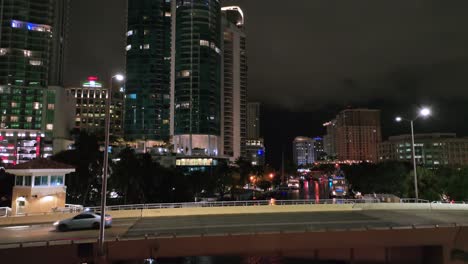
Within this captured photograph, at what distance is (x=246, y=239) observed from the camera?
24703 mm

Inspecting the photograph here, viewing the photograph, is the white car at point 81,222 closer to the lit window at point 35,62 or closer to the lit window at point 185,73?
the lit window at point 35,62

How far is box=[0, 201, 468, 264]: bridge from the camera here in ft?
73.4

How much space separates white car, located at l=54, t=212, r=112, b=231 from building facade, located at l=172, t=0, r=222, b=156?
154177mm

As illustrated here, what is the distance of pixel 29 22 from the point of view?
159500mm

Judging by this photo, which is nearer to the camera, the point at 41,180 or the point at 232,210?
the point at 41,180

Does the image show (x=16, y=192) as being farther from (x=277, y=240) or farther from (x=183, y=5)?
(x=183, y=5)

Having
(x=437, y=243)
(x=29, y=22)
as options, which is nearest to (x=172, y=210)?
(x=437, y=243)

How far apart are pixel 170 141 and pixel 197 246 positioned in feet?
557

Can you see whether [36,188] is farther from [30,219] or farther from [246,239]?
[246,239]

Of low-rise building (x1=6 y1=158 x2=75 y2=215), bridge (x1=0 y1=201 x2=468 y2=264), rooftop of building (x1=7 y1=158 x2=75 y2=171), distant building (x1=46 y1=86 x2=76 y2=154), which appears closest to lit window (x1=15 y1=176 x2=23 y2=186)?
low-rise building (x1=6 y1=158 x2=75 y2=215)

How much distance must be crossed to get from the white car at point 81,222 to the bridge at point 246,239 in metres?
0.69

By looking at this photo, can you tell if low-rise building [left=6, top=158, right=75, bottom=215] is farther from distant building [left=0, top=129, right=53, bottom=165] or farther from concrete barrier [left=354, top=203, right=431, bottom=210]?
distant building [left=0, top=129, right=53, bottom=165]

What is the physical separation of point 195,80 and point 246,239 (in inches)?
6541

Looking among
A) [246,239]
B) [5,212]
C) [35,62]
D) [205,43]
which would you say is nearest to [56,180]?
[5,212]
